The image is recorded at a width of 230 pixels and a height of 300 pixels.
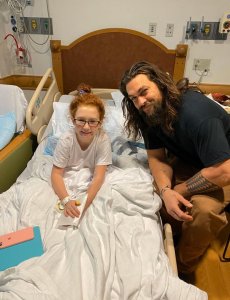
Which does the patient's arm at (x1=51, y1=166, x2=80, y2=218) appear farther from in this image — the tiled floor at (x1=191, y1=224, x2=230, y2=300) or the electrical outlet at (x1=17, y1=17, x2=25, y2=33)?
the electrical outlet at (x1=17, y1=17, x2=25, y2=33)

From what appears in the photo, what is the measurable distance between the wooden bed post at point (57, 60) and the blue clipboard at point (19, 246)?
5.81 ft

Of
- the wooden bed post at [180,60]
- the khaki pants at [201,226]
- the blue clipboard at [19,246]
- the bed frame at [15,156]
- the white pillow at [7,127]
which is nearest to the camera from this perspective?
the blue clipboard at [19,246]

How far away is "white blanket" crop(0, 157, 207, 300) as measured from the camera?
742 mm

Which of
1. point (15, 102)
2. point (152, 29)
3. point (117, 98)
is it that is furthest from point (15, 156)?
point (152, 29)

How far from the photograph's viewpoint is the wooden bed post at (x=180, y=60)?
7.01 ft

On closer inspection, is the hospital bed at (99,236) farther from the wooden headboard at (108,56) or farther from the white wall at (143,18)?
the white wall at (143,18)

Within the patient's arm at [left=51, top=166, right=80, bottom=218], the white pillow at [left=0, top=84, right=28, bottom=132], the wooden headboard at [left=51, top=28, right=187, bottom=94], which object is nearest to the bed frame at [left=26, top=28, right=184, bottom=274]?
the wooden headboard at [left=51, top=28, right=187, bottom=94]

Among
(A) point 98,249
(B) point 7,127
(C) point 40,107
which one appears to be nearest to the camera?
(A) point 98,249

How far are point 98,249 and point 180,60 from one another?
1936 millimetres

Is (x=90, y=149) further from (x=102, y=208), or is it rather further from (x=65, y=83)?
(x=65, y=83)

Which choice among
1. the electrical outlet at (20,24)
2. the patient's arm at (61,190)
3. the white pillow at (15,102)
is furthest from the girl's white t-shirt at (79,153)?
the electrical outlet at (20,24)

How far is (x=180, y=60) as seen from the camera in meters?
2.21

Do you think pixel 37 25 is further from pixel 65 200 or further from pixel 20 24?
pixel 65 200

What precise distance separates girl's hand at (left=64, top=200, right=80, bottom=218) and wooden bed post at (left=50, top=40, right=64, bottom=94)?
167 centimetres
